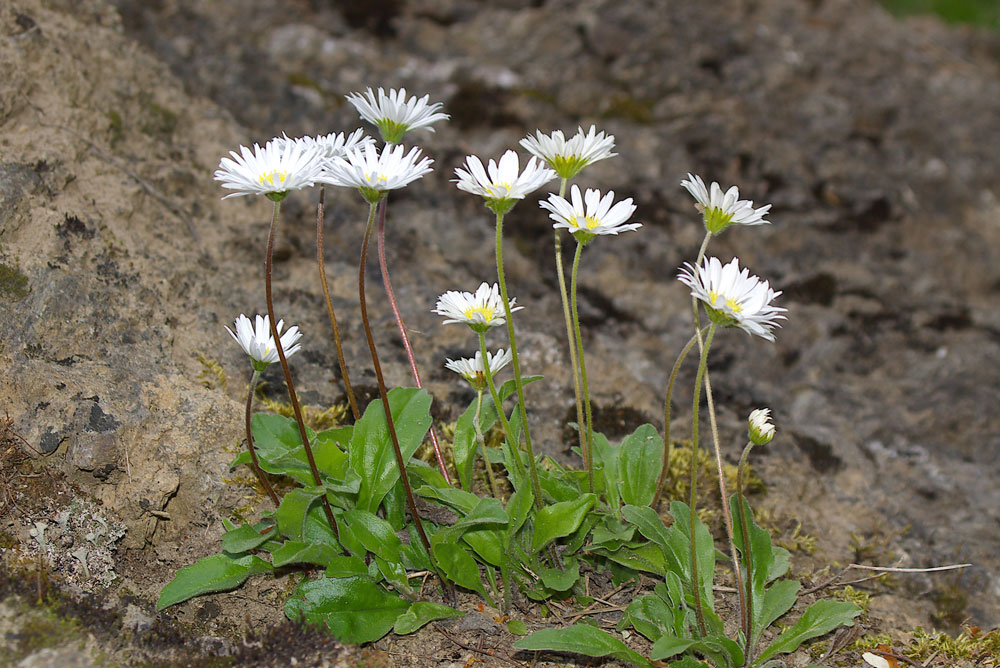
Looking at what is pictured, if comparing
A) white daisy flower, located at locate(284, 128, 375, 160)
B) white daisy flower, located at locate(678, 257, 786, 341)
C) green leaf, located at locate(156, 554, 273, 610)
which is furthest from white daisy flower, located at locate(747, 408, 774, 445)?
green leaf, located at locate(156, 554, 273, 610)

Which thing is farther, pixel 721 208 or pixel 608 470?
pixel 608 470

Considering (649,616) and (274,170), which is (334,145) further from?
(649,616)

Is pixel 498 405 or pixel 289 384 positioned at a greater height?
pixel 289 384

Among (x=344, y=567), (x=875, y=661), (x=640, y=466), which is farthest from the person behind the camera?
(x=640, y=466)

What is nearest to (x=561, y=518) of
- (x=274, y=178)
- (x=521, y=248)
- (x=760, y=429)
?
(x=760, y=429)

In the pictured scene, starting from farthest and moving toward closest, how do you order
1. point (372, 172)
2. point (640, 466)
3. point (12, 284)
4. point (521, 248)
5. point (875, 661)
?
point (521, 248) → point (12, 284) → point (640, 466) → point (875, 661) → point (372, 172)

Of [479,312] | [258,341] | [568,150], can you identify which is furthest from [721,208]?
[258,341]

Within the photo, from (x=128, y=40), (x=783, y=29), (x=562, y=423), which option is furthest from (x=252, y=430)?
(x=783, y=29)

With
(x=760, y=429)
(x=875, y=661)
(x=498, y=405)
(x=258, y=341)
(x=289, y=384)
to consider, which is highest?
(x=258, y=341)

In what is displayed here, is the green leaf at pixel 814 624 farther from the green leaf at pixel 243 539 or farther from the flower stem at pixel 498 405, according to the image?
the green leaf at pixel 243 539
